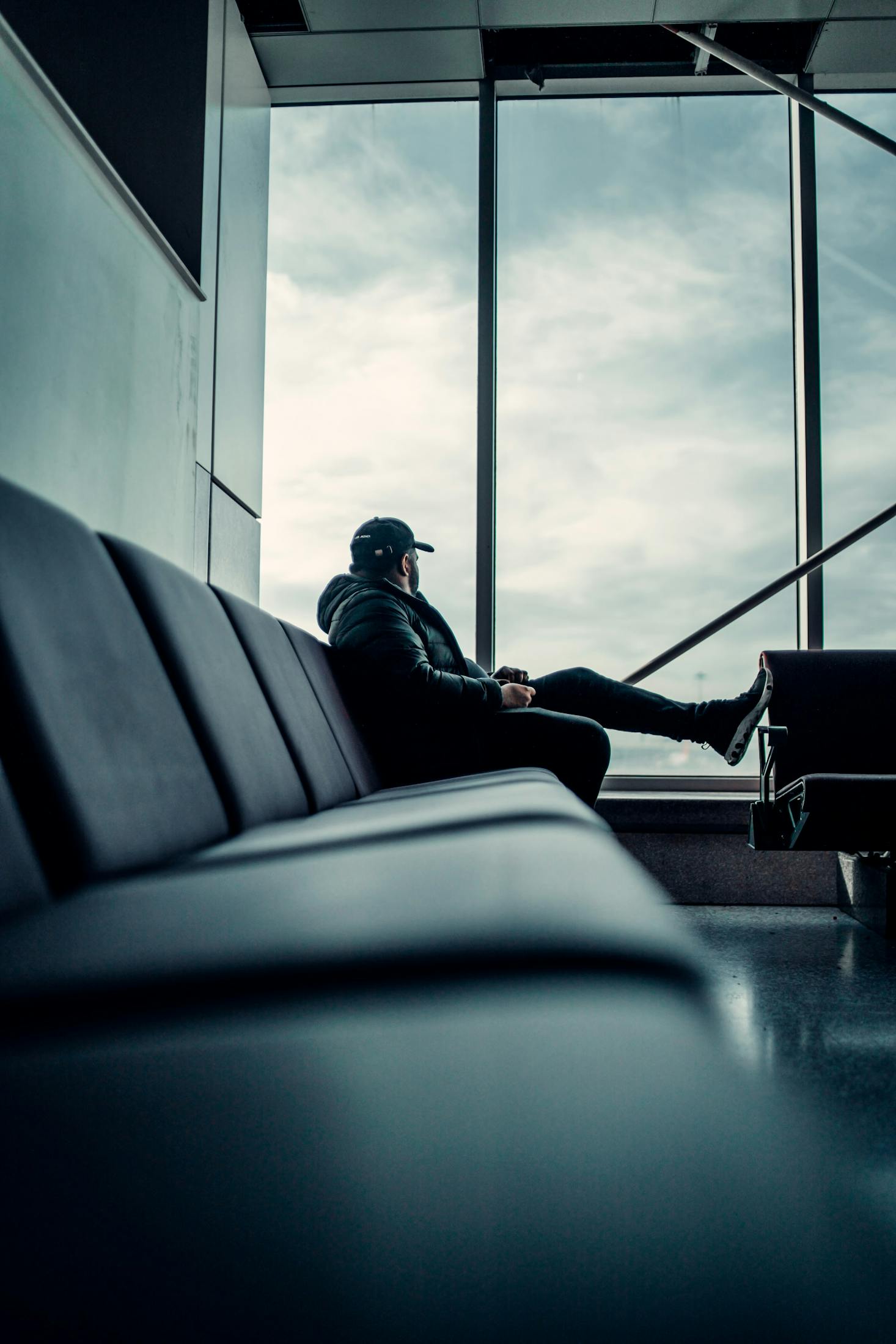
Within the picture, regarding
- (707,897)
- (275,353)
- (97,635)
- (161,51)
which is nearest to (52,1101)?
(97,635)

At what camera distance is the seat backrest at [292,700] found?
130 cm

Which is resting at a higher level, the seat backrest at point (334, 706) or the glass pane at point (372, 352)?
the glass pane at point (372, 352)

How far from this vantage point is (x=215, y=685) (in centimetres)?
101

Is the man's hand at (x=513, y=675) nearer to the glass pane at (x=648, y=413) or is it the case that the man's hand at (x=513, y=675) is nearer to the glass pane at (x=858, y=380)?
the glass pane at (x=648, y=413)

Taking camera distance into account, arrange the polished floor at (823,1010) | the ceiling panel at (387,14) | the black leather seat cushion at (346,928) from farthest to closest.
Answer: the ceiling panel at (387,14)
the polished floor at (823,1010)
the black leather seat cushion at (346,928)

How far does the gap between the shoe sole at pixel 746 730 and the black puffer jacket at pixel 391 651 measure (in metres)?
0.86

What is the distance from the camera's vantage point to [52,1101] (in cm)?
26

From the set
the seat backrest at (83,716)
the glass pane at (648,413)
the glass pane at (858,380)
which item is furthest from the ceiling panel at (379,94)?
the seat backrest at (83,716)

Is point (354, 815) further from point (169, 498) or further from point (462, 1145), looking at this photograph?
point (169, 498)

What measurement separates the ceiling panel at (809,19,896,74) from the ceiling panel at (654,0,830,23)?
13 cm

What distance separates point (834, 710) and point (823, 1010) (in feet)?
4.40

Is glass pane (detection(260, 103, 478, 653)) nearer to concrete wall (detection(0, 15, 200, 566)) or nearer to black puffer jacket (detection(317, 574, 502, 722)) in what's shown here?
concrete wall (detection(0, 15, 200, 566))

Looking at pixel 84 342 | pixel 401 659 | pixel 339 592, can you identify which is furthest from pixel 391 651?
pixel 84 342

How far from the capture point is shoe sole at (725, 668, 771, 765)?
8.45 feet
